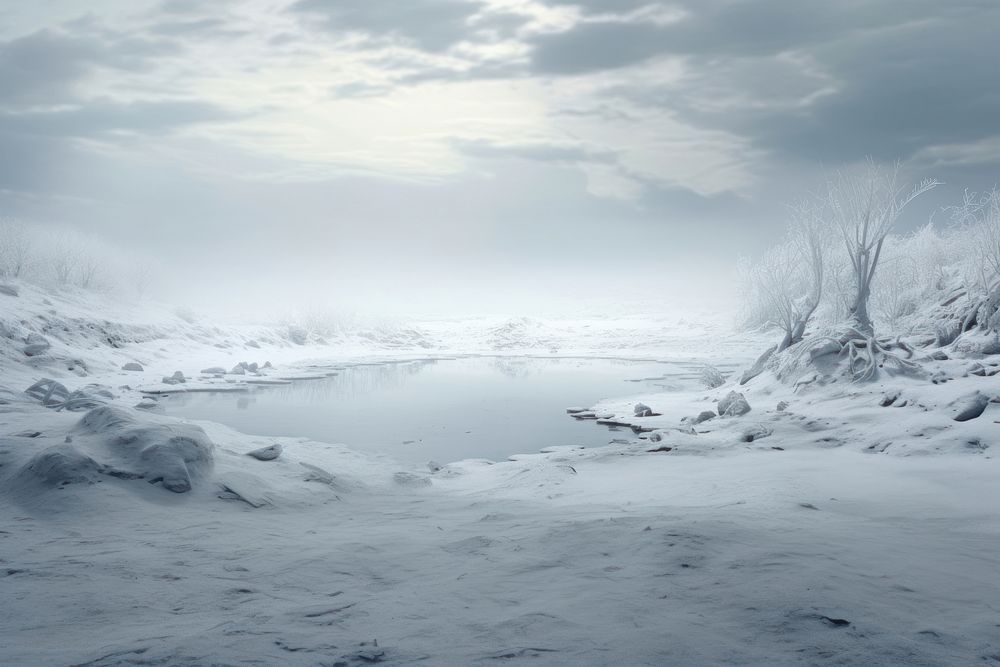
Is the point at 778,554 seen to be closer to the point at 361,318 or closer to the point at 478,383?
the point at 478,383

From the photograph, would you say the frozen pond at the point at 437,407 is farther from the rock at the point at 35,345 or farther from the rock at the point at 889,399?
the rock at the point at 35,345

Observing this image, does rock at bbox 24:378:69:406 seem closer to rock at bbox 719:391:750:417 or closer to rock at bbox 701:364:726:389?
rock at bbox 719:391:750:417

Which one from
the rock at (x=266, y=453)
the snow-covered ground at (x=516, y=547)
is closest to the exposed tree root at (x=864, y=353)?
the snow-covered ground at (x=516, y=547)

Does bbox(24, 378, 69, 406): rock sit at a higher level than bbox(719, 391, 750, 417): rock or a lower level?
higher

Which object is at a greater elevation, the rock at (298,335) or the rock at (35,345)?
the rock at (35,345)

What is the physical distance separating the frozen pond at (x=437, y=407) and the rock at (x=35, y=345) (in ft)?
16.2

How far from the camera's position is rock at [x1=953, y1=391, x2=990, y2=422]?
31.3 ft

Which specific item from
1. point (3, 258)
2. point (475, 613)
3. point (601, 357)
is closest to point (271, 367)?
point (3, 258)

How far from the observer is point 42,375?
18.3 meters

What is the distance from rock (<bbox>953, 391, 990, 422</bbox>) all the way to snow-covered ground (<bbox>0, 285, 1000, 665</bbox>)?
6 centimetres

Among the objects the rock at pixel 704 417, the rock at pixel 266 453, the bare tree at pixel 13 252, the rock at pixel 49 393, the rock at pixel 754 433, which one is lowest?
the rock at pixel 704 417

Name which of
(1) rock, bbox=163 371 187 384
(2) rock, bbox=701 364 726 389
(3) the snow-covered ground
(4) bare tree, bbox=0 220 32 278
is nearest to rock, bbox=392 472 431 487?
(3) the snow-covered ground

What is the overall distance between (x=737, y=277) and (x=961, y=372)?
34.1 m

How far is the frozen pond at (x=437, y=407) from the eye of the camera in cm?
1331
